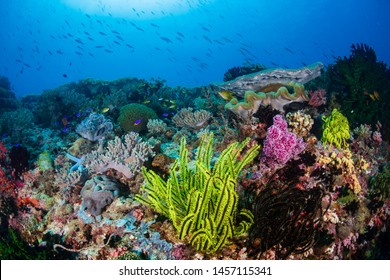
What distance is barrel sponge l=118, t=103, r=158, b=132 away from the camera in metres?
10.0

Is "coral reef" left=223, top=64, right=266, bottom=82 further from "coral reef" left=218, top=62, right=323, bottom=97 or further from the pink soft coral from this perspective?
the pink soft coral

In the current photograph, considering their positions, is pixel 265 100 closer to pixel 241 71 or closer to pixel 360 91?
pixel 360 91

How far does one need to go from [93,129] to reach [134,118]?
1.75 meters

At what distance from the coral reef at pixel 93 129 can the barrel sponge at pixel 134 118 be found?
96 centimetres

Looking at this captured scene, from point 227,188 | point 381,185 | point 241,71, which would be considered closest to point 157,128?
point 227,188

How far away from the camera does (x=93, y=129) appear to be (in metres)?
8.94

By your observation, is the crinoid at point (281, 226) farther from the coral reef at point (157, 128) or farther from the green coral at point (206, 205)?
the coral reef at point (157, 128)

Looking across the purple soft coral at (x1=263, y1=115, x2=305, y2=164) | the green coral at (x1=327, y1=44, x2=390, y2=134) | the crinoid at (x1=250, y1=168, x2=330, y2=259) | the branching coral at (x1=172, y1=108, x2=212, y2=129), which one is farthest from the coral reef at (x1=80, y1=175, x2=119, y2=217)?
the green coral at (x1=327, y1=44, x2=390, y2=134)

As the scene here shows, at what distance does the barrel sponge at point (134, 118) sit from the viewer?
10.0 meters

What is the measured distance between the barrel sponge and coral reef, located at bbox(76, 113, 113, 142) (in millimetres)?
956

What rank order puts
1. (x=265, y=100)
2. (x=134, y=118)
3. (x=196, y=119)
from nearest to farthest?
(x=265, y=100)
(x=196, y=119)
(x=134, y=118)

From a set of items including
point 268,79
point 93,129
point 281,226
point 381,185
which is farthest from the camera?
point 93,129

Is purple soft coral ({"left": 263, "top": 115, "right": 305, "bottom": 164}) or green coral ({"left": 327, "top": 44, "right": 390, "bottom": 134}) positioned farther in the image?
green coral ({"left": 327, "top": 44, "right": 390, "bottom": 134})

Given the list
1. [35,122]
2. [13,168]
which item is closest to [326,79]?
[13,168]
